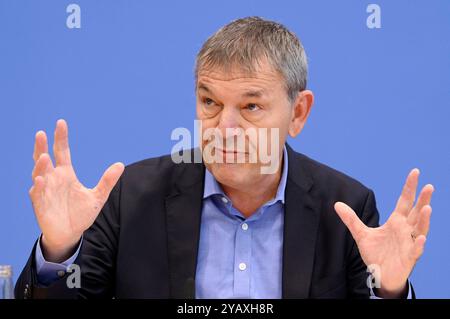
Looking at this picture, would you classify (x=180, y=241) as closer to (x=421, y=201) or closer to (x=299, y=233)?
(x=299, y=233)

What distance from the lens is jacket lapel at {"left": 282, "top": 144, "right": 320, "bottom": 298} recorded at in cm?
209

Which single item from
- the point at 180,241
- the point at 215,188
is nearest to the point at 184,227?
the point at 180,241

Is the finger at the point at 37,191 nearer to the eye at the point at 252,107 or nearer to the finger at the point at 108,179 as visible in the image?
the finger at the point at 108,179

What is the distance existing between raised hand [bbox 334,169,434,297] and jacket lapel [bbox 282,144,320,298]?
0.23 m

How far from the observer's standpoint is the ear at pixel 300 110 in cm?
229

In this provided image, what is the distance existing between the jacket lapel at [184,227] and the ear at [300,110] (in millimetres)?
307

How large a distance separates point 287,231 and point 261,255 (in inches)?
4.0

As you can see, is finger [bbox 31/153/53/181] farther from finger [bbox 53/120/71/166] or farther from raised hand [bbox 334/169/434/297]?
raised hand [bbox 334/169/434/297]

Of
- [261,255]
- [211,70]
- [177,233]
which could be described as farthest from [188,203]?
[211,70]

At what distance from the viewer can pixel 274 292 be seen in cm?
210

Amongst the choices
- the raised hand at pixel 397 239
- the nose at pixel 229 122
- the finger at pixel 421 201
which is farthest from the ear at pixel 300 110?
the finger at pixel 421 201

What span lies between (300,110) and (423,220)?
636 mm

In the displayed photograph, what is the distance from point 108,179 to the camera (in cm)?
189

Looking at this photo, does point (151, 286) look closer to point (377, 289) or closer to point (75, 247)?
point (75, 247)
